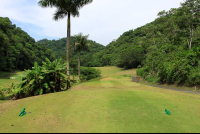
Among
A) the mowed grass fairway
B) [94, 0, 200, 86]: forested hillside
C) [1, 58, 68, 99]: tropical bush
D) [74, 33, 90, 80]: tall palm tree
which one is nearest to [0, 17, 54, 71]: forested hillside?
[74, 33, 90, 80]: tall palm tree

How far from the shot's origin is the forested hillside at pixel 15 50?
3273 centimetres

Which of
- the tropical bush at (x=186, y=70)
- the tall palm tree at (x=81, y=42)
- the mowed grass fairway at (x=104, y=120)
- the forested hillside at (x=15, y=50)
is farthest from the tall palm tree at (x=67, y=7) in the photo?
the forested hillside at (x=15, y=50)

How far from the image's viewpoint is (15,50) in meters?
45.2

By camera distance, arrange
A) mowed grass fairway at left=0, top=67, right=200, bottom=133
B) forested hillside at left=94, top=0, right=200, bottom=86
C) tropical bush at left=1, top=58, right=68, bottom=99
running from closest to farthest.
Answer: mowed grass fairway at left=0, top=67, right=200, bottom=133 → tropical bush at left=1, top=58, right=68, bottom=99 → forested hillside at left=94, top=0, right=200, bottom=86

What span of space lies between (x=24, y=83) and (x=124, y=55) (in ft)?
179

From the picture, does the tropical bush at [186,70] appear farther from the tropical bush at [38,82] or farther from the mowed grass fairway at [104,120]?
the tropical bush at [38,82]

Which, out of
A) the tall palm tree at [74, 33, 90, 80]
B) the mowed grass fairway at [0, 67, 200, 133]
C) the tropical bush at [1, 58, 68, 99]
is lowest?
the mowed grass fairway at [0, 67, 200, 133]

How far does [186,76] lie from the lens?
56.7ft

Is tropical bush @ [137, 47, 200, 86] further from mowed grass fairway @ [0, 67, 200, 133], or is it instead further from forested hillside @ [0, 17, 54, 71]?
forested hillside @ [0, 17, 54, 71]

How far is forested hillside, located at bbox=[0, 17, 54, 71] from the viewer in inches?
1289

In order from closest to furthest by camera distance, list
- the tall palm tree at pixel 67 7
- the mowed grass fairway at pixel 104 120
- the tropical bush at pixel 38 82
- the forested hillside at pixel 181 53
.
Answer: the mowed grass fairway at pixel 104 120
the tropical bush at pixel 38 82
the tall palm tree at pixel 67 7
the forested hillside at pixel 181 53

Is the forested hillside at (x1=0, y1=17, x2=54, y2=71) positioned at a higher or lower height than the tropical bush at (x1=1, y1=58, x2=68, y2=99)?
higher

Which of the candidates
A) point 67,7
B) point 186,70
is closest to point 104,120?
point 67,7

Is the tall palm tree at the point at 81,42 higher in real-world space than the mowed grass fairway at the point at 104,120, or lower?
higher
